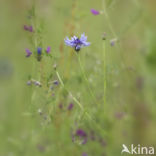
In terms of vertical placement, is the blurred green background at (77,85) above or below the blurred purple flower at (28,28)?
below

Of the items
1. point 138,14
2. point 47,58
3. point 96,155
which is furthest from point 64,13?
point 96,155

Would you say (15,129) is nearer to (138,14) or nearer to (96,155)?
(96,155)

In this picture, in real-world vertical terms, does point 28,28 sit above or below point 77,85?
above

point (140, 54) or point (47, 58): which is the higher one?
point (47, 58)

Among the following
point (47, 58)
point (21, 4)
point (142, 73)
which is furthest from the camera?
point (21, 4)

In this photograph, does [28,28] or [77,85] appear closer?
[28,28]

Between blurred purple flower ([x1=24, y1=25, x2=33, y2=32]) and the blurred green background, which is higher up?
blurred purple flower ([x1=24, y1=25, x2=33, y2=32])

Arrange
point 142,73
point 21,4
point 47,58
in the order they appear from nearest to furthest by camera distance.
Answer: point 47,58, point 142,73, point 21,4

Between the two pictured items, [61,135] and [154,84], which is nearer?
[61,135]
